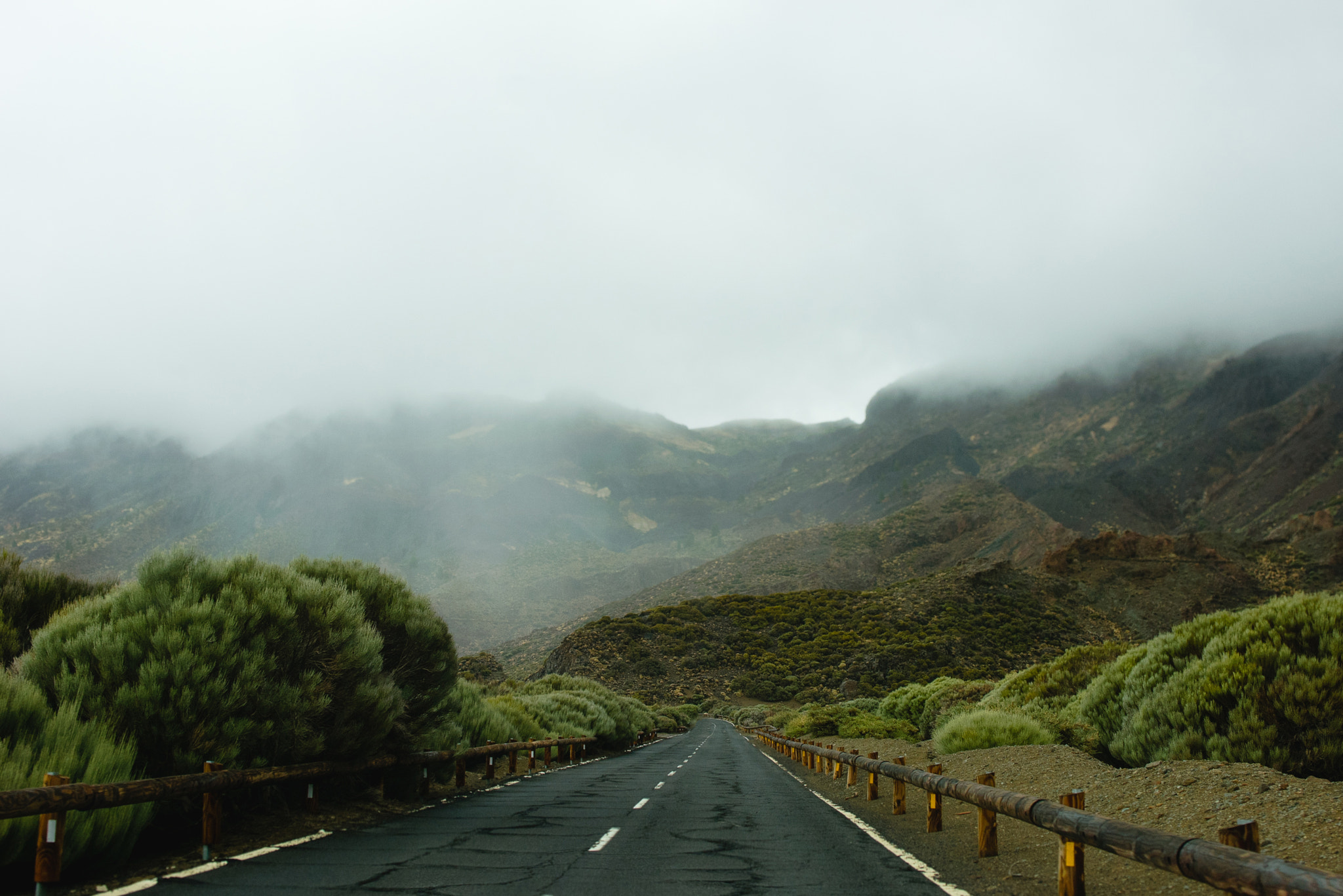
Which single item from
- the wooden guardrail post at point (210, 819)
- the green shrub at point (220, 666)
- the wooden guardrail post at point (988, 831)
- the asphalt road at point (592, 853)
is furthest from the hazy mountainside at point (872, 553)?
the wooden guardrail post at point (988, 831)

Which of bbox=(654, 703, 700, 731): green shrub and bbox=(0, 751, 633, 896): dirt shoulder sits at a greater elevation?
bbox=(0, 751, 633, 896): dirt shoulder

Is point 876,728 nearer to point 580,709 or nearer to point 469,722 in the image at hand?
point 580,709

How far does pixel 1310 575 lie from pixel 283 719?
118250 millimetres

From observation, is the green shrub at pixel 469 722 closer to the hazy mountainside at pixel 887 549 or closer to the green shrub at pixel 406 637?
the green shrub at pixel 406 637

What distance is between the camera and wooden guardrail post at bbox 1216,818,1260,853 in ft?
14.2

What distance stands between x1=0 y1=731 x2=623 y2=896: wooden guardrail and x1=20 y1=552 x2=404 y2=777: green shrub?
315mm

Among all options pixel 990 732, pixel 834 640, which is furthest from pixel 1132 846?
pixel 834 640

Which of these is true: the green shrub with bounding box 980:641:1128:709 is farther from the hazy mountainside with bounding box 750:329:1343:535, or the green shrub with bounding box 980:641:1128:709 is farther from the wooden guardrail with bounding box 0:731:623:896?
the hazy mountainside with bounding box 750:329:1343:535

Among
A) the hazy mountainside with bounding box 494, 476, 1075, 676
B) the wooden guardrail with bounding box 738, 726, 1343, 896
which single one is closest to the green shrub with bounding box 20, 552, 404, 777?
the wooden guardrail with bounding box 738, 726, 1343, 896

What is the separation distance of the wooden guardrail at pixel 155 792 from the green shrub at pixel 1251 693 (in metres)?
11.0

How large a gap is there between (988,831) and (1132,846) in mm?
3067

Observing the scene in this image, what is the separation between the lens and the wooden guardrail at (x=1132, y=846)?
379cm

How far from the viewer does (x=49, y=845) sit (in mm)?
5539

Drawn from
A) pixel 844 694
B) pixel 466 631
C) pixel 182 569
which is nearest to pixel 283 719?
pixel 182 569
